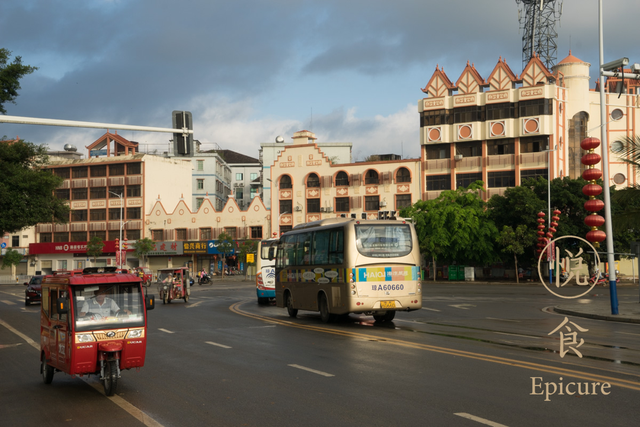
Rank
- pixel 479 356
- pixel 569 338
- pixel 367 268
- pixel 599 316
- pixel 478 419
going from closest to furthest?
pixel 478 419
pixel 479 356
pixel 569 338
pixel 367 268
pixel 599 316

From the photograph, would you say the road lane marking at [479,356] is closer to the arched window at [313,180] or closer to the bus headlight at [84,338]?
the bus headlight at [84,338]

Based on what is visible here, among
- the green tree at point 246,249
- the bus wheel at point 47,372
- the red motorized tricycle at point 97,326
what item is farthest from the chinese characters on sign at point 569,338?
the green tree at point 246,249

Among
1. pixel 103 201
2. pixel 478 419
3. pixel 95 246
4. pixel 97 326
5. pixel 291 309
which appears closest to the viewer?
pixel 478 419

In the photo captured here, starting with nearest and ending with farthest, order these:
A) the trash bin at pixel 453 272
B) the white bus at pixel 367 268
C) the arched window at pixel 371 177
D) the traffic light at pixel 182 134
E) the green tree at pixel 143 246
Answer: the traffic light at pixel 182 134
the white bus at pixel 367 268
the trash bin at pixel 453 272
the arched window at pixel 371 177
the green tree at pixel 143 246

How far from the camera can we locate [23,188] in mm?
28156

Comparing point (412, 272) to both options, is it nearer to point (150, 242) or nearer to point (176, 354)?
point (176, 354)

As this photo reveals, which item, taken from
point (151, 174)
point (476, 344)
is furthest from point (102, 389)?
point (151, 174)

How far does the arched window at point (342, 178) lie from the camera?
236 feet

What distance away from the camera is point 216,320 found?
72.6 feet

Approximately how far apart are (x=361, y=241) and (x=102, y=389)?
10.8m

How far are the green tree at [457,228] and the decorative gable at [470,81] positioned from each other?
1257cm

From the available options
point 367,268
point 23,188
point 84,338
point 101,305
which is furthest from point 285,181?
point 84,338

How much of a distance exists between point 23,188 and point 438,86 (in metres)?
48.0

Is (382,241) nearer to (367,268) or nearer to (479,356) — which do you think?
(367,268)
